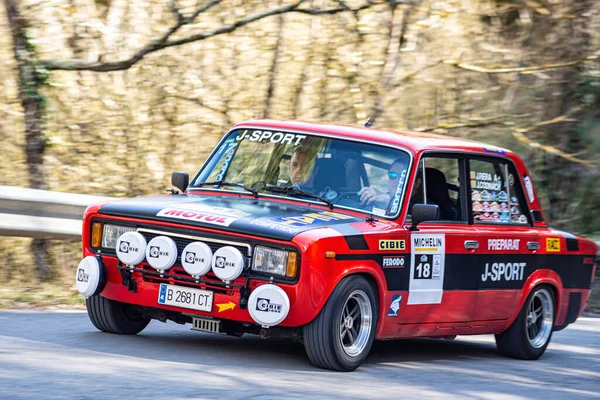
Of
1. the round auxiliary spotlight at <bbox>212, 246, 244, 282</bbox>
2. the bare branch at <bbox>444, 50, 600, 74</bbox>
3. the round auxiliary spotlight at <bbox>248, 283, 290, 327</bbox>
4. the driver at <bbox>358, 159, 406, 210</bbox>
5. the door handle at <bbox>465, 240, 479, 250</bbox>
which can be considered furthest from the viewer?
the bare branch at <bbox>444, 50, 600, 74</bbox>

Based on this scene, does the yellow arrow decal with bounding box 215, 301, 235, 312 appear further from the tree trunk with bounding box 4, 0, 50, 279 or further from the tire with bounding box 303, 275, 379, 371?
the tree trunk with bounding box 4, 0, 50, 279

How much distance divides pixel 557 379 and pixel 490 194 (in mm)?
1721

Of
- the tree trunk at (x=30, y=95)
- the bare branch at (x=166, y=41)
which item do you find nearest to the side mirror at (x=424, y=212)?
the bare branch at (x=166, y=41)

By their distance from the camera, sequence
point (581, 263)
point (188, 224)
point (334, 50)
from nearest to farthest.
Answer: point (188, 224), point (581, 263), point (334, 50)

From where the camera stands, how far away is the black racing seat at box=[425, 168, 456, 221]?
8109 millimetres

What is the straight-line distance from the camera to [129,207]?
7.27 metres

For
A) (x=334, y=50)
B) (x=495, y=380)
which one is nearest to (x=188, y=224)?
(x=495, y=380)

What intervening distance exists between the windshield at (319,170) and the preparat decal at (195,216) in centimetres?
95

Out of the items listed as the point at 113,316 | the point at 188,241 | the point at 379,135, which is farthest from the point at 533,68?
the point at 188,241

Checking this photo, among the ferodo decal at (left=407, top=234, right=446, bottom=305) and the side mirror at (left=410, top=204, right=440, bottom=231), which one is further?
the ferodo decal at (left=407, top=234, right=446, bottom=305)

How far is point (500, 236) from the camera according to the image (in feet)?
27.6

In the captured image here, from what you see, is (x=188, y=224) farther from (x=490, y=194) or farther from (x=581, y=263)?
(x=581, y=263)

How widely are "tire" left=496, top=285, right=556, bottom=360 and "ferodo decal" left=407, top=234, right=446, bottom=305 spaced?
1301mm

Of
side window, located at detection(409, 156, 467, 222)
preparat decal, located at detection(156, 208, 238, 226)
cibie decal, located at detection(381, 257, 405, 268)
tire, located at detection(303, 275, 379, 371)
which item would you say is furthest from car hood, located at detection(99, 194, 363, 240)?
side window, located at detection(409, 156, 467, 222)
